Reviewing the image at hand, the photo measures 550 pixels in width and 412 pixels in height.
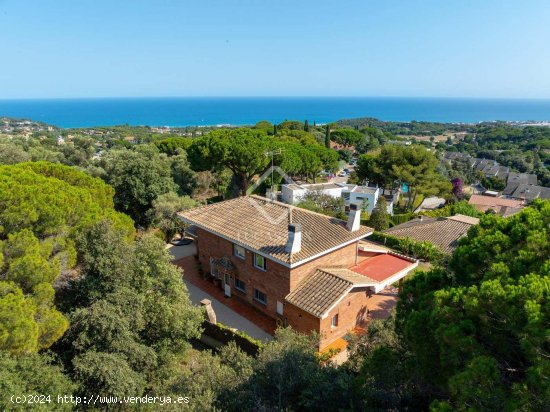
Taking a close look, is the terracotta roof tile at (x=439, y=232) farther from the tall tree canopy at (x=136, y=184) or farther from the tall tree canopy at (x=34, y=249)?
the tall tree canopy at (x=34, y=249)

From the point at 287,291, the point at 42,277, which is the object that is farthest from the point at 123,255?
the point at 287,291

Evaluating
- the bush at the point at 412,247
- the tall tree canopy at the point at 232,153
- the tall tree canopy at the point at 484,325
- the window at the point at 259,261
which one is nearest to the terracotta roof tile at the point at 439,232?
the bush at the point at 412,247

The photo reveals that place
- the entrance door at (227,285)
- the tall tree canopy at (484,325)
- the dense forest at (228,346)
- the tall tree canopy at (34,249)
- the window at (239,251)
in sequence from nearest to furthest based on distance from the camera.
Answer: the tall tree canopy at (484,325), the dense forest at (228,346), the tall tree canopy at (34,249), the window at (239,251), the entrance door at (227,285)

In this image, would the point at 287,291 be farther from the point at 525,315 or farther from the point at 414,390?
the point at 525,315

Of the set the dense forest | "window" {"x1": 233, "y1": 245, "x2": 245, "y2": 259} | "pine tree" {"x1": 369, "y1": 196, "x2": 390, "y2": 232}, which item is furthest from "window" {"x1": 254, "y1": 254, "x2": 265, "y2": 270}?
"pine tree" {"x1": 369, "y1": 196, "x2": 390, "y2": 232}

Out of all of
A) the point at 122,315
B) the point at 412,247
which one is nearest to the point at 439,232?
the point at 412,247

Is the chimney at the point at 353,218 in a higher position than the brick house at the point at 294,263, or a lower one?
higher
